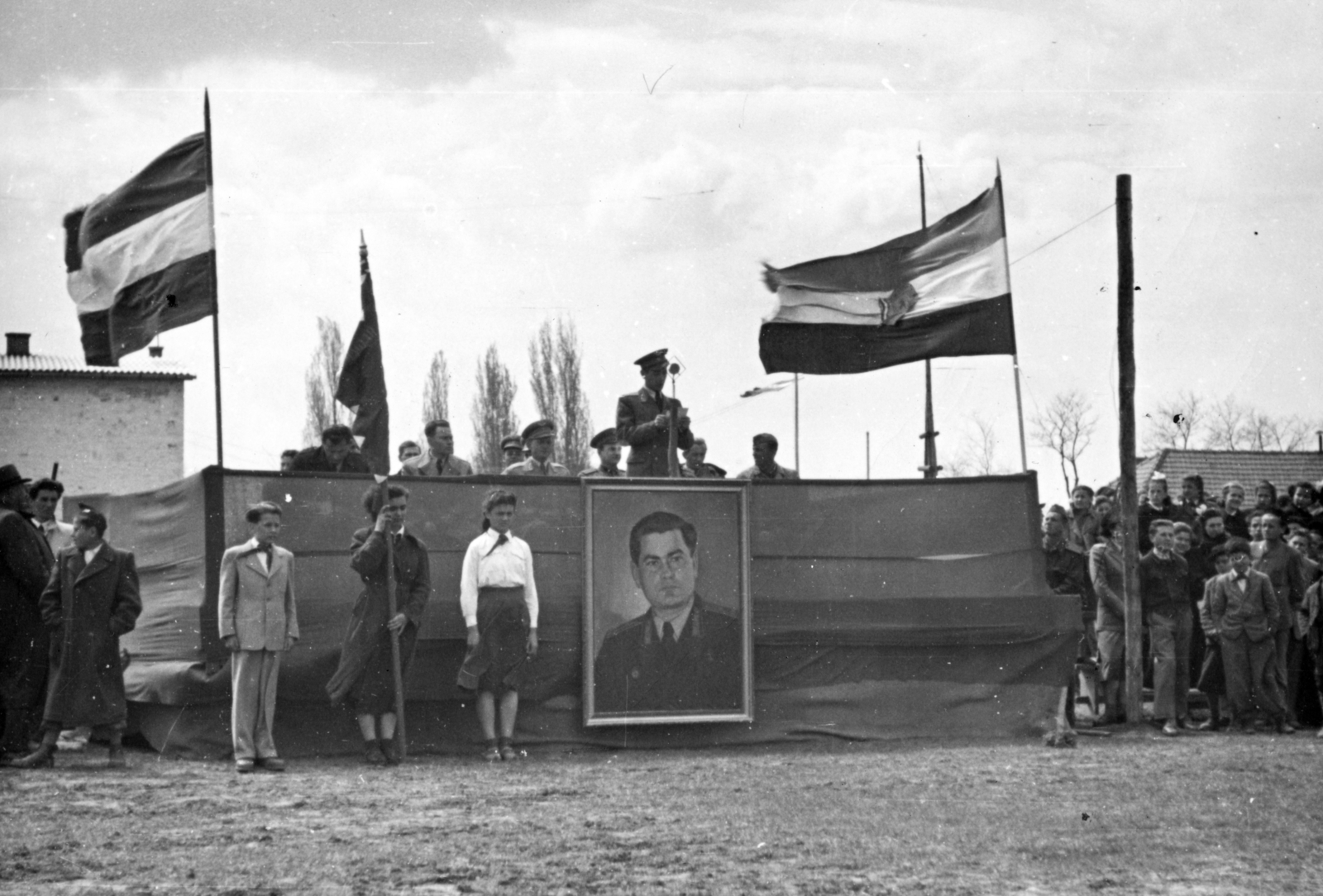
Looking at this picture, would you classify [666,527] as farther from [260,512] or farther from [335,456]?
[260,512]

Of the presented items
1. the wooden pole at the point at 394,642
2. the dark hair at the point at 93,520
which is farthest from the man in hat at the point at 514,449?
the dark hair at the point at 93,520

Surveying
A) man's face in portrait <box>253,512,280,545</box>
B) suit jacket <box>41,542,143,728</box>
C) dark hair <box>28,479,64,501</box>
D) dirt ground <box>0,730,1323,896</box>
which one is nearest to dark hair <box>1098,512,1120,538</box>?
dirt ground <box>0,730,1323,896</box>

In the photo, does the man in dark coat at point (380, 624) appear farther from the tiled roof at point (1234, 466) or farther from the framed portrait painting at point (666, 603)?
the tiled roof at point (1234, 466)

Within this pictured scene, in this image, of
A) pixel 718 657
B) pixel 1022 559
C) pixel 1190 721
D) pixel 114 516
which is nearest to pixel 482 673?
pixel 718 657

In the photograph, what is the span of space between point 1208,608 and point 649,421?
16.1 ft

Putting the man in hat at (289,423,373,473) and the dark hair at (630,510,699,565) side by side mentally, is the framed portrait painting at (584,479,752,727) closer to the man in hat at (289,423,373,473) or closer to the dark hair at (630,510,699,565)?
the dark hair at (630,510,699,565)

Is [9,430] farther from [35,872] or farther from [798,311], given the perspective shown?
[35,872]

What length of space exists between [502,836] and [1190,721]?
8272mm

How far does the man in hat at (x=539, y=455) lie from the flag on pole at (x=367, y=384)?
44.7 inches

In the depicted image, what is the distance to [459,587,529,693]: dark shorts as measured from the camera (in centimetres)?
1150

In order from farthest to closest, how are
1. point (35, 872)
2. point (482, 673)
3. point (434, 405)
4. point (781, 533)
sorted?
point (434, 405) → point (781, 533) → point (482, 673) → point (35, 872)

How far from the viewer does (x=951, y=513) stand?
12.8 metres

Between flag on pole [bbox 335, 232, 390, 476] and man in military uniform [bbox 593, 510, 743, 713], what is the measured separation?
1.93 meters

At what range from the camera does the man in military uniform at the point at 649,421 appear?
13.1 meters
